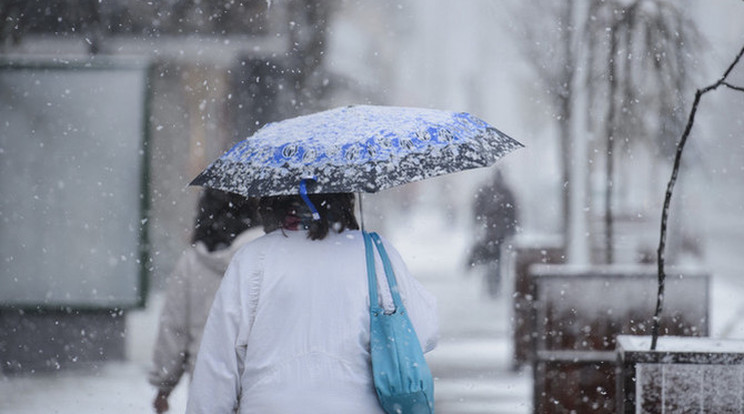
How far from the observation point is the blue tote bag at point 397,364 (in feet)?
8.82

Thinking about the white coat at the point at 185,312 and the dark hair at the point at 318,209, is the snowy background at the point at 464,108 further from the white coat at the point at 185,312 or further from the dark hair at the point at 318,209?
the dark hair at the point at 318,209

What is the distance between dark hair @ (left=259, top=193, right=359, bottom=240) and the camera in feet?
9.52

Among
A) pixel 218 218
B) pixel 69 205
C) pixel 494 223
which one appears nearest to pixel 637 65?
pixel 69 205

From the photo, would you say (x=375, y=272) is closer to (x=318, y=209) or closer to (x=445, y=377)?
(x=318, y=209)

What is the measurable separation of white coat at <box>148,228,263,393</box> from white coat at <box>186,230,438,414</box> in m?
1.49

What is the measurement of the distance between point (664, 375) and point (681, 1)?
5496 mm

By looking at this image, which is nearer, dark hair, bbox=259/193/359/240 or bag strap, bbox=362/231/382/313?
bag strap, bbox=362/231/382/313

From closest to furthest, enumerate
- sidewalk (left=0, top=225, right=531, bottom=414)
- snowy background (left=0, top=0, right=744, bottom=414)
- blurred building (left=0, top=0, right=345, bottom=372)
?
sidewalk (left=0, top=225, right=531, bottom=414) < blurred building (left=0, top=0, right=345, bottom=372) < snowy background (left=0, top=0, right=744, bottom=414)

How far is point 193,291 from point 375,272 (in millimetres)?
1681

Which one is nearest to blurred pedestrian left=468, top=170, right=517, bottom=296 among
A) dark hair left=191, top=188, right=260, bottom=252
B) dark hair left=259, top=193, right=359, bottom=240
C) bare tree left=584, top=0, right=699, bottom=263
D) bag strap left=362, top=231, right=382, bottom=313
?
bare tree left=584, top=0, right=699, bottom=263

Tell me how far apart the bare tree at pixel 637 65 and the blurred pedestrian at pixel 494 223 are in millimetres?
4105

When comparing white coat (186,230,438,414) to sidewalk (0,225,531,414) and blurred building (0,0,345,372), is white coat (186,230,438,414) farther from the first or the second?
blurred building (0,0,345,372)

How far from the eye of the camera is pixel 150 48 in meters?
11.2

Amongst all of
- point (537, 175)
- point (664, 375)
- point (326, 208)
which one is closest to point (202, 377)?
point (326, 208)
